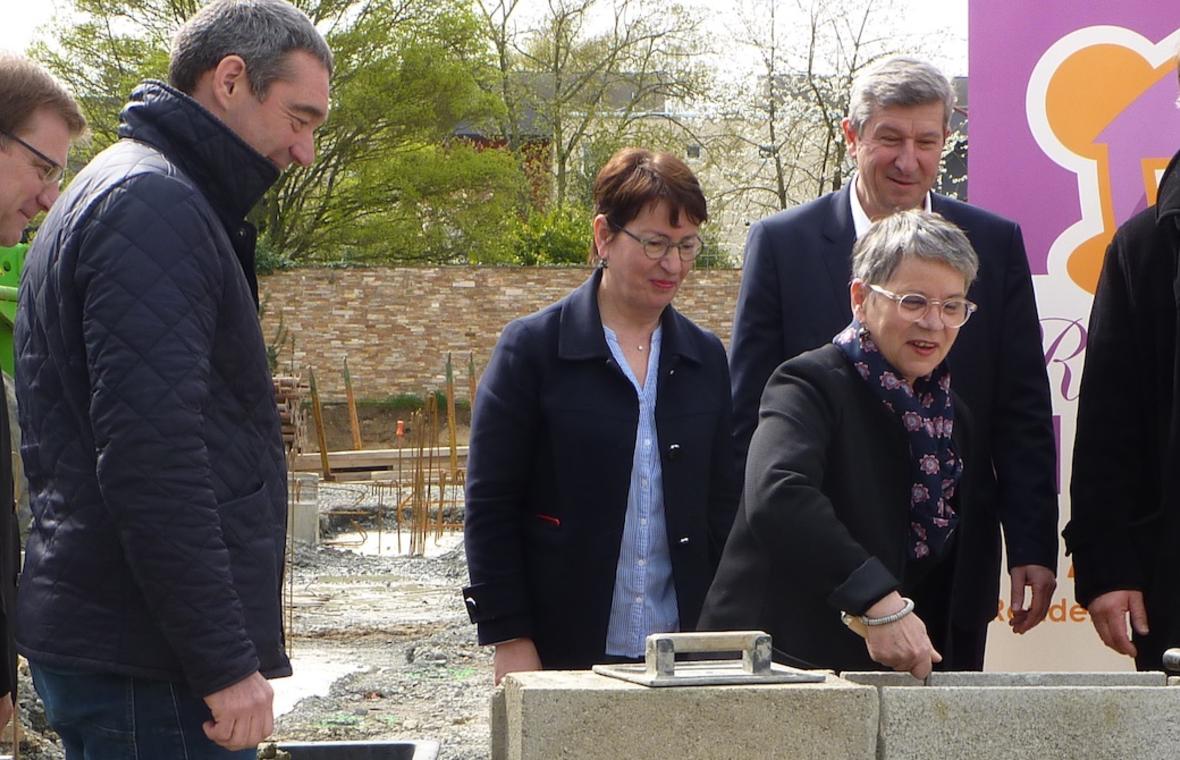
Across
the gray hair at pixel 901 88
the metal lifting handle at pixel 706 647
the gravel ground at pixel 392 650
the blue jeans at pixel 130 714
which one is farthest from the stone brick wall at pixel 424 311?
the metal lifting handle at pixel 706 647

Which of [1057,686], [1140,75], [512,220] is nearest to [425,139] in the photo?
[512,220]

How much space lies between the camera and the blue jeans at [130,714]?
7.80ft

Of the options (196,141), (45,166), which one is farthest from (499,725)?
(45,166)

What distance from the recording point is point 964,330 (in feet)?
12.1

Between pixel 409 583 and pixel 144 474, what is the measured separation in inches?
461

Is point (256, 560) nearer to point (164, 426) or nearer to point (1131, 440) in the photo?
point (164, 426)

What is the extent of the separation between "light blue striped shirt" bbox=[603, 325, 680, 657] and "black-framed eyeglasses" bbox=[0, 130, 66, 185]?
1.32m

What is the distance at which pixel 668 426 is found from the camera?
345 centimetres

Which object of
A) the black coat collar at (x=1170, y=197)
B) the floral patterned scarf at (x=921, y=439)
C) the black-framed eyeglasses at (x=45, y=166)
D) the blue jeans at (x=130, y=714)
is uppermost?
the black coat collar at (x=1170, y=197)

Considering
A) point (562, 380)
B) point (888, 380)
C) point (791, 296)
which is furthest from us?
point (791, 296)

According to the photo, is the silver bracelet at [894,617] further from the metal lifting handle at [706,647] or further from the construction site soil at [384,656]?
the construction site soil at [384,656]

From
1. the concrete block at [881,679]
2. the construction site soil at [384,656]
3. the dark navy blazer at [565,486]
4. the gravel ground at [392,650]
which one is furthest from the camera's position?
the gravel ground at [392,650]

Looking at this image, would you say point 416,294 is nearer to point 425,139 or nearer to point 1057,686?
point 425,139

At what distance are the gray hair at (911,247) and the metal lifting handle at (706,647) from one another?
1009 mm
